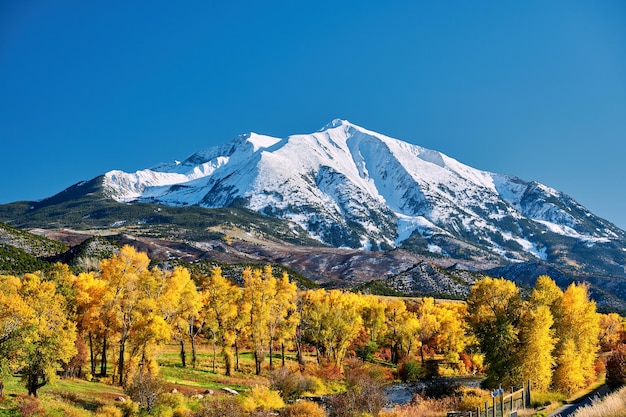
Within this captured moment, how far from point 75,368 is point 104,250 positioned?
12856 centimetres

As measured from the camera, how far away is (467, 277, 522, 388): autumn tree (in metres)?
51.0

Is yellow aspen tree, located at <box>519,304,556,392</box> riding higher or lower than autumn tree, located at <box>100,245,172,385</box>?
lower

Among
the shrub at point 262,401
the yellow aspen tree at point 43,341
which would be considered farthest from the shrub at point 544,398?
the yellow aspen tree at point 43,341

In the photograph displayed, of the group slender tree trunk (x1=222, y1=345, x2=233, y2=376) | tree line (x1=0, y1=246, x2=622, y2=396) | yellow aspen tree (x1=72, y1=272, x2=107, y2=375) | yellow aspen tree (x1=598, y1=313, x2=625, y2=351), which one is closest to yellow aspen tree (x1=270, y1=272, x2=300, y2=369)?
tree line (x1=0, y1=246, x2=622, y2=396)

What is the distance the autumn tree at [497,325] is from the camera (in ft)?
167

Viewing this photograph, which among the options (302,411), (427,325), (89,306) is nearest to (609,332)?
(427,325)

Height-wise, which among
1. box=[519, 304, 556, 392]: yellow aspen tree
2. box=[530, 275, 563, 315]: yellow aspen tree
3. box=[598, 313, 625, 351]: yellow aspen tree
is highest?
box=[530, 275, 563, 315]: yellow aspen tree

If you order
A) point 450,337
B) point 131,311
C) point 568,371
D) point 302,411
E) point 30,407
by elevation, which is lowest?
point 450,337

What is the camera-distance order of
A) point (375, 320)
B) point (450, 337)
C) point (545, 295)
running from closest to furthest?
point (545, 295) < point (450, 337) < point (375, 320)

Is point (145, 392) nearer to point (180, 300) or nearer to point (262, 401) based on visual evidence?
point (262, 401)

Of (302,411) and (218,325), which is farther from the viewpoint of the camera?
(218,325)

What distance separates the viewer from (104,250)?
170000 mm

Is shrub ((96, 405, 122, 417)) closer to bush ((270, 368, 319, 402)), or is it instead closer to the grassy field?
the grassy field

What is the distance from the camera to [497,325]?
171 ft
